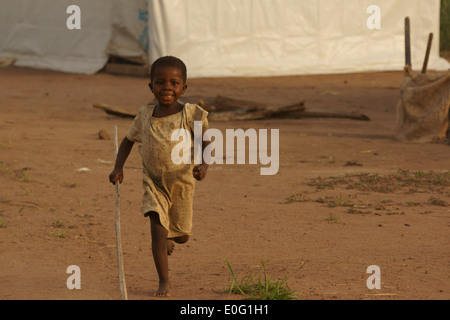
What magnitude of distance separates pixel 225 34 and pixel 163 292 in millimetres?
11991

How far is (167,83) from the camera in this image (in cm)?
356

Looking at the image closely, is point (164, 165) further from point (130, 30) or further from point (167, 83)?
point (130, 30)

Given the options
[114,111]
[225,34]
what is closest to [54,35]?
[225,34]

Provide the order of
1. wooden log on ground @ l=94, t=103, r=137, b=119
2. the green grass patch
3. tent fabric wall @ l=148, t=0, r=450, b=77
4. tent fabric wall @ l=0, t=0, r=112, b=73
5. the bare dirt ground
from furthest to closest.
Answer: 1. tent fabric wall @ l=0, t=0, r=112, b=73
2. tent fabric wall @ l=148, t=0, r=450, b=77
3. wooden log on ground @ l=94, t=103, r=137, b=119
4. the bare dirt ground
5. the green grass patch

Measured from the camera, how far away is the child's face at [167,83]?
3.56 m

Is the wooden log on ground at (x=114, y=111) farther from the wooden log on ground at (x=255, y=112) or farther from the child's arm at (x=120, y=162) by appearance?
the child's arm at (x=120, y=162)

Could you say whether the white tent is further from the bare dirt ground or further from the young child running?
the young child running

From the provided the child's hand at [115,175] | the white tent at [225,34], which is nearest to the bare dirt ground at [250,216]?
the child's hand at [115,175]

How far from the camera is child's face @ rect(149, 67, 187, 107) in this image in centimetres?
356

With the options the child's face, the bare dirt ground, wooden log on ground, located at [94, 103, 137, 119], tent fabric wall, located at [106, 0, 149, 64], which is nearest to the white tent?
tent fabric wall, located at [106, 0, 149, 64]

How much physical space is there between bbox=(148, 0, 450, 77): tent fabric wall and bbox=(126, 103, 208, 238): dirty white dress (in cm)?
1124

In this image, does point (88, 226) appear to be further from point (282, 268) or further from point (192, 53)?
point (192, 53)

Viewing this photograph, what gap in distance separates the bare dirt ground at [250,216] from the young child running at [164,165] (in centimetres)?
26
